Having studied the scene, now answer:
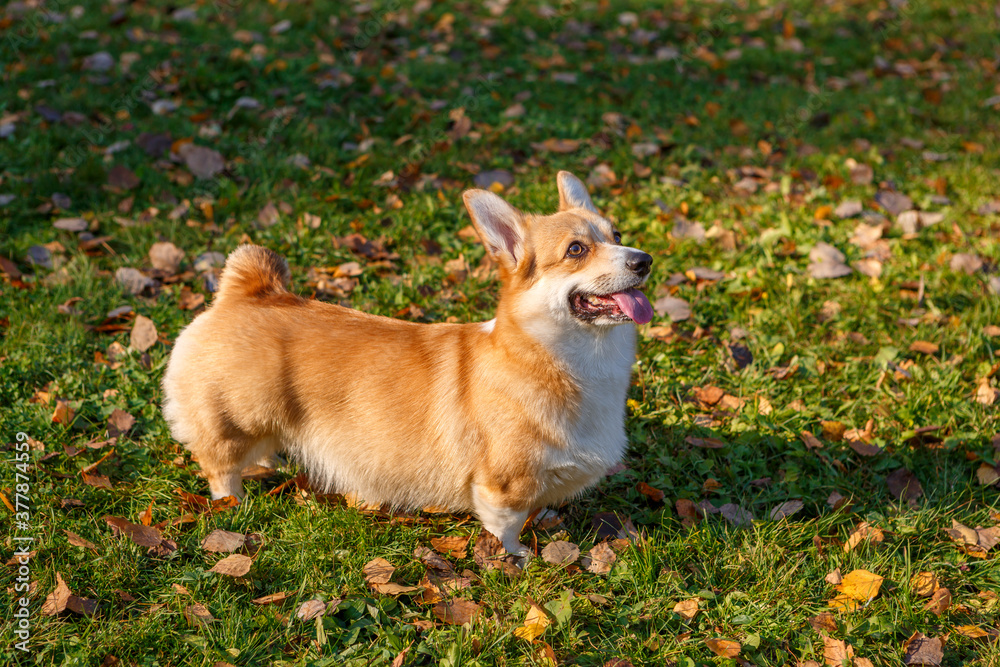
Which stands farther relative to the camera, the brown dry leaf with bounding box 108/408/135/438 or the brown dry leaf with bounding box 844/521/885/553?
the brown dry leaf with bounding box 108/408/135/438

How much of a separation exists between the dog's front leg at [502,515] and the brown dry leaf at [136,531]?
1264mm

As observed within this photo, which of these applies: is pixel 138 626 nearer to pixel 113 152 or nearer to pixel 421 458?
pixel 421 458

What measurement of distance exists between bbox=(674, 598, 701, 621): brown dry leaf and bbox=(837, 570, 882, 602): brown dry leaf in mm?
571

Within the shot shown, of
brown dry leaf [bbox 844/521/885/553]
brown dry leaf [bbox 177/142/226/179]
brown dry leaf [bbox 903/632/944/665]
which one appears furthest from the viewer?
brown dry leaf [bbox 177/142/226/179]

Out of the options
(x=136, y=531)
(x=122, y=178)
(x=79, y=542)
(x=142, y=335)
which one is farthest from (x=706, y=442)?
(x=122, y=178)

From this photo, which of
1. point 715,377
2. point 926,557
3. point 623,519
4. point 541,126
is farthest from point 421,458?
point 541,126

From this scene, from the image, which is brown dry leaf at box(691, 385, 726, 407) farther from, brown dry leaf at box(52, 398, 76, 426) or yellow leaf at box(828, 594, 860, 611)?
brown dry leaf at box(52, 398, 76, 426)

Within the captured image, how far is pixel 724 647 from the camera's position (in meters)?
2.61

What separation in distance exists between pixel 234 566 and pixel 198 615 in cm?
22

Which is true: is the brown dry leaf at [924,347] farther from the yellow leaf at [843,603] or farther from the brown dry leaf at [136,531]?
the brown dry leaf at [136,531]

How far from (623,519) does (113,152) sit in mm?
4425

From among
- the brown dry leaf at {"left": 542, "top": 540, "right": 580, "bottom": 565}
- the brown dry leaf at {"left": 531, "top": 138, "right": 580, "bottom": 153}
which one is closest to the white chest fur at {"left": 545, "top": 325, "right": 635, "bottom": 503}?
the brown dry leaf at {"left": 542, "top": 540, "right": 580, "bottom": 565}

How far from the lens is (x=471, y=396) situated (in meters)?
2.89

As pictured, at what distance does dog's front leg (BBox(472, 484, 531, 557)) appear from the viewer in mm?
2900
